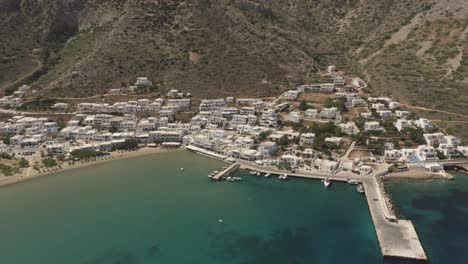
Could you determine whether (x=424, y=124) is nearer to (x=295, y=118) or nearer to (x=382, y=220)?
(x=295, y=118)

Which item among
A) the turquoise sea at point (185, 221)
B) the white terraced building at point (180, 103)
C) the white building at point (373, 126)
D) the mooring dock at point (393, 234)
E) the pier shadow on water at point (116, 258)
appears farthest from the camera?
the white terraced building at point (180, 103)

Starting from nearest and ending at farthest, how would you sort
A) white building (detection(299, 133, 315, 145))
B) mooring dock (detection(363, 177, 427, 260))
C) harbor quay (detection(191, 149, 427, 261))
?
mooring dock (detection(363, 177, 427, 260)) < harbor quay (detection(191, 149, 427, 261)) < white building (detection(299, 133, 315, 145))

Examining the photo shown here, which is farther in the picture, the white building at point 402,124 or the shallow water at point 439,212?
the white building at point 402,124

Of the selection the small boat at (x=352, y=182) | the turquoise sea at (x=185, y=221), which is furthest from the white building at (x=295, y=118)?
the small boat at (x=352, y=182)

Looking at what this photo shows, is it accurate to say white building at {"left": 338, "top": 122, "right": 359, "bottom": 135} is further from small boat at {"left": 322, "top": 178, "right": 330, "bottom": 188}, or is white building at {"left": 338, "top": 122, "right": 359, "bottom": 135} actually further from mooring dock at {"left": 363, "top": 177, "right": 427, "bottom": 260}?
mooring dock at {"left": 363, "top": 177, "right": 427, "bottom": 260}

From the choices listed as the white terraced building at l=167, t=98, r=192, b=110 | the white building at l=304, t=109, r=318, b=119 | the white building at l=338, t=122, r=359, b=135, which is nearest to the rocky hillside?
the white terraced building at l=167, t=98, r=192, b=110

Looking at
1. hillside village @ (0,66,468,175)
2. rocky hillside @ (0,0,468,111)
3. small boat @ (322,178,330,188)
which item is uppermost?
rocky hillside @ (0,0,468,111)

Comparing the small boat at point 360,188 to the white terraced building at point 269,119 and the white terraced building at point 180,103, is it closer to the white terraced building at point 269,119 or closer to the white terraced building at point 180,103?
the white terraced building at point 269,119
